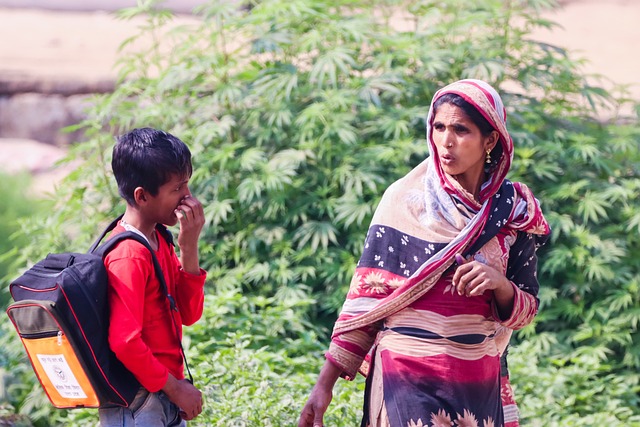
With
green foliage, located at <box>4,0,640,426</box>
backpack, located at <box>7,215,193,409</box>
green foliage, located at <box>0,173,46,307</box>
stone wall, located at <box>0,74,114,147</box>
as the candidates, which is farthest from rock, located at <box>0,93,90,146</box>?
backpack, located at <box>7,215,193,409</box>

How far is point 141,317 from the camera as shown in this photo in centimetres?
229

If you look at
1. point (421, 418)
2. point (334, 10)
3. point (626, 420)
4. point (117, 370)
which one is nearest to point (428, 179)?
point (421, 418)

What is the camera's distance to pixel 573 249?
504 centimetres

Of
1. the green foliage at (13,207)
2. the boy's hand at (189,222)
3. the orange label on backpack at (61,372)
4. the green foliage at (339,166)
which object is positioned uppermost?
the boy's hand at (189,222)

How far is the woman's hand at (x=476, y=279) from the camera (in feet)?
7.70

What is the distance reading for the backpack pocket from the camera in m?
2.23

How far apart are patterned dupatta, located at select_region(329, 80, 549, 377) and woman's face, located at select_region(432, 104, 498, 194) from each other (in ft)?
0.13

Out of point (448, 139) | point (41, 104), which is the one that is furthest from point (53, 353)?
point (41, 104)

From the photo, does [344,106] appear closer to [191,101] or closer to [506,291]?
[191,101]

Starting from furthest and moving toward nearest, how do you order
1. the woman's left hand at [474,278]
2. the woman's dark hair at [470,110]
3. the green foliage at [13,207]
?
1. the green foliage at [13,207]
2. the woman's dark hair at [470,110]
3. the woman's left hand at [474,278]

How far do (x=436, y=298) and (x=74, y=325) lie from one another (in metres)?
0.93

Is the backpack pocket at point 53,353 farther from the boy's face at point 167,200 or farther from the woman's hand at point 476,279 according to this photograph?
the woman's hand at point 476,279

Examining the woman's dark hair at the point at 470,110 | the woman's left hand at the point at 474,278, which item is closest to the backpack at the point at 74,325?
the woman's left hand at the point at 474,278

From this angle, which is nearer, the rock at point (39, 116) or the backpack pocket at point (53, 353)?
the backpack pocket at point (53, 353)
